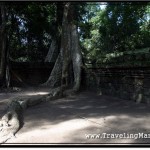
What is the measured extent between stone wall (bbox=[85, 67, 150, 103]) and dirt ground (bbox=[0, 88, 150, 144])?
27 centimetres

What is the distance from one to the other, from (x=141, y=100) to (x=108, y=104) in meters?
0.74

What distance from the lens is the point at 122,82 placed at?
783 centimetres

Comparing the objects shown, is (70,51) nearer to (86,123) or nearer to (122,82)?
(122,82)

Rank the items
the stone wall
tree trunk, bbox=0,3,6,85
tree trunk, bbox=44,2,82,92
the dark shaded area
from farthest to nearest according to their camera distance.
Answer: tree trunk, bbox=0,3,6,85
tree trunk, bbox=44,2,82,92
the stone wall
the dark shaded area

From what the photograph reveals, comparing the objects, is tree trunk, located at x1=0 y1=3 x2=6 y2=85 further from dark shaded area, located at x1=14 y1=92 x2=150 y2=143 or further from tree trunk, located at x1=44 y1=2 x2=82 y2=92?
dark shaded area, located at x1=14 y1=92 x2=150 y2=143

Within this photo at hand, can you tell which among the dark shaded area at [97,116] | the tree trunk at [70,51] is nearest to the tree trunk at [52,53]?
the tree trunk at [70,51]

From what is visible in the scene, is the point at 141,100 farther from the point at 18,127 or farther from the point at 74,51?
the point at 74,51

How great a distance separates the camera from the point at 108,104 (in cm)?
708

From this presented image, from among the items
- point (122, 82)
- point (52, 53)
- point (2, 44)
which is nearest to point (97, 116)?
point (122, 82)

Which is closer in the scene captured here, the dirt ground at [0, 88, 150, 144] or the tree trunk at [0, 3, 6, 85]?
the dirt ground at [0, 88, 150, 144]

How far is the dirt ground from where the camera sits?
165 inches

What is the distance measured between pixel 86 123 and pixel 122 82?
2.89 meters

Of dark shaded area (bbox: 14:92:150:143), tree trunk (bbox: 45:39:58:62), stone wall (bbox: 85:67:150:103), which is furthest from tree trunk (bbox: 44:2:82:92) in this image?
Result: tree trunk (bbox: 45:39:58:62)

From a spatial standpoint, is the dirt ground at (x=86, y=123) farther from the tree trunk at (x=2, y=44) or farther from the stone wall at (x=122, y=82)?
the tree trunk at (x=2, y=44)
